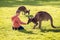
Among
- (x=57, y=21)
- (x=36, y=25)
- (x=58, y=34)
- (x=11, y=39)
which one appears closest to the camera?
(x=11, y=39)

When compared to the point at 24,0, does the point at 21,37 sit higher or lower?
lower

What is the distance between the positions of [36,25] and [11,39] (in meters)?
1.59

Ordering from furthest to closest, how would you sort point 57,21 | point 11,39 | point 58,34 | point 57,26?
point 57,21 < point 57,26 < point 58,34 < point 11,39

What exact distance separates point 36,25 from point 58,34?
1040 mm

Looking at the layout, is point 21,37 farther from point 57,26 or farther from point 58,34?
point 57,26

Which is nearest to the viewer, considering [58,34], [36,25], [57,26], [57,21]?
[58,34]

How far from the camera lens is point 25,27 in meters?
9.81

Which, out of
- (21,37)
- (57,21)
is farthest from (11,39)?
(57,21)

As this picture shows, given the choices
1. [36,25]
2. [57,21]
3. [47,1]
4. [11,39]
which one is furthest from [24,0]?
[11,39]

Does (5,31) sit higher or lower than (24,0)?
lower

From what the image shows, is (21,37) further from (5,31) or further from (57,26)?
(57,26)

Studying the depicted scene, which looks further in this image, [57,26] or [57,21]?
[57,21]

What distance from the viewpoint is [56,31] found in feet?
30.2

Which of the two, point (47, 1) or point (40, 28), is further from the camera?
point (47, 1)
